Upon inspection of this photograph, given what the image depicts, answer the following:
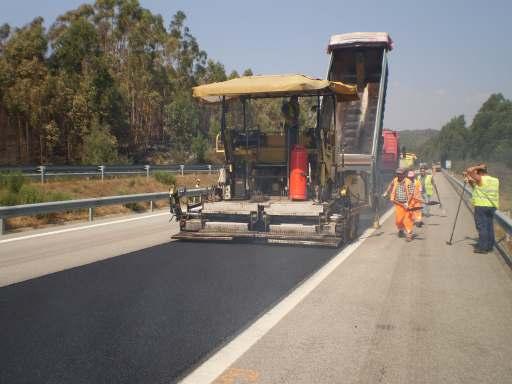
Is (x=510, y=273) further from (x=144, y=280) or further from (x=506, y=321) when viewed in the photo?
(x=144, y=280)

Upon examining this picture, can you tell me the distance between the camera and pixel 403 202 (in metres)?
10.9

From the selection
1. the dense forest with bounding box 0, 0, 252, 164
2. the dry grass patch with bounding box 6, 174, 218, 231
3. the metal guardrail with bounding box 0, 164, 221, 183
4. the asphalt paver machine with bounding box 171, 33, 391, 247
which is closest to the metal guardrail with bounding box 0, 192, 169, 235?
the dry grass patch with bounding box 6, 174, 218, 231

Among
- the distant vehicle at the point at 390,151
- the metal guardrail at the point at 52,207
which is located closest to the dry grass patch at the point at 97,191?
the metal guardrail at the point at 52,207

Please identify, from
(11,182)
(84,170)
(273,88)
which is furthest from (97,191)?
(273,88)

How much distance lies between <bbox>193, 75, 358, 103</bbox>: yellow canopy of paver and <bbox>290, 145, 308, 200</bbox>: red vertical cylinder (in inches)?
42.5

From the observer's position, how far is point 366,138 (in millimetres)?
17000

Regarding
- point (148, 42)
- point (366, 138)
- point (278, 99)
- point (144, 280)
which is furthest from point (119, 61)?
point (144, 280)

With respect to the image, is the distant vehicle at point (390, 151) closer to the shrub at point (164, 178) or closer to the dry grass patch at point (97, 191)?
the dry grass patch at point (97, 191)

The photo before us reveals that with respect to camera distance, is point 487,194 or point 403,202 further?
point 403,202

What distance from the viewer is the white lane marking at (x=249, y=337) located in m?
3.75

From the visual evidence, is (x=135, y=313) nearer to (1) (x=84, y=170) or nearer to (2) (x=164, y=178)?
(1) (x=84, y=170)

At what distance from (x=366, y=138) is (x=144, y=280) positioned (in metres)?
11.7

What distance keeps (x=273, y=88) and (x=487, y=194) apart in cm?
409

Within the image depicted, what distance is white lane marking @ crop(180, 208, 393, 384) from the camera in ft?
12.3
